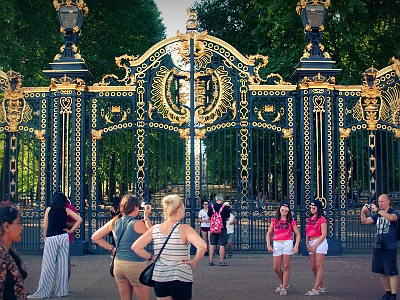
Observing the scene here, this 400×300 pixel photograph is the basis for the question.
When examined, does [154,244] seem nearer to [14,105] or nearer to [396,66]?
[14,105]

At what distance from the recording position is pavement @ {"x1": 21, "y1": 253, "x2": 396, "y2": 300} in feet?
30.2

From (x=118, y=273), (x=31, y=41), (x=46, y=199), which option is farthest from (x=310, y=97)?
(x=31, y=41)

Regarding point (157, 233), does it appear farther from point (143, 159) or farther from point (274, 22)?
point (274, 22)

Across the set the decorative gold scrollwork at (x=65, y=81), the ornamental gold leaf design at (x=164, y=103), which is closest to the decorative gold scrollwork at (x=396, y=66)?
the ornamental gold leaf design at (x=164, y=103)

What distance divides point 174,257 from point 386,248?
3874mm

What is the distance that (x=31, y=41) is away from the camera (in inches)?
797

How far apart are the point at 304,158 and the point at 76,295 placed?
6.29 meters

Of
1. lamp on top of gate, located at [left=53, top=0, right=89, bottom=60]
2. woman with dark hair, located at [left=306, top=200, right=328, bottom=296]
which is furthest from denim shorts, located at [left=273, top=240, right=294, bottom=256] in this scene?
lamp on top of gate, located at [left=53, top=0, right=89, bottom=60]

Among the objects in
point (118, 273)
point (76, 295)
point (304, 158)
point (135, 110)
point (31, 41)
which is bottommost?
point (76, 295)

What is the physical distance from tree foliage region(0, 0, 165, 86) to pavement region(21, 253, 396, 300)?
787 cm

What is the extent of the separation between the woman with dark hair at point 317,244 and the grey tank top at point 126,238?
337cm

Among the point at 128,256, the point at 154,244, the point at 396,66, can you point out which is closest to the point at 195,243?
the point at 154,244

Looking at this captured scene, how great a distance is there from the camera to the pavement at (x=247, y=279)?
30.2 feet

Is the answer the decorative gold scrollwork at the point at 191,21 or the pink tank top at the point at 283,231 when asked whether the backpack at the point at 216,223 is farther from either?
the decorative gold scrollwork at the point at 191,21
